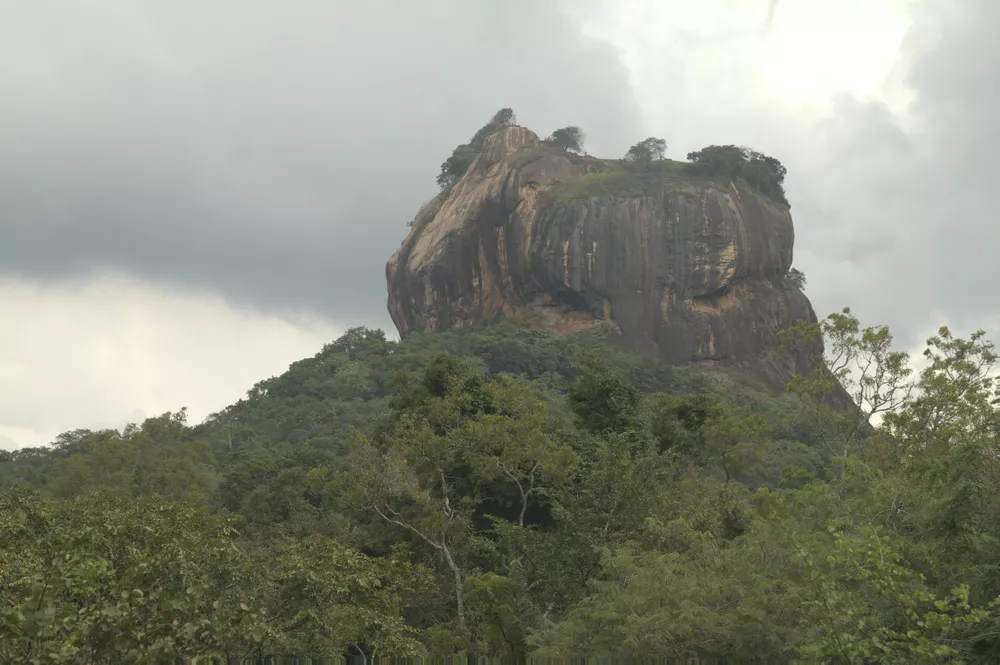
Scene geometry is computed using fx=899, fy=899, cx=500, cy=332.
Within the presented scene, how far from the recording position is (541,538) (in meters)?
18.1

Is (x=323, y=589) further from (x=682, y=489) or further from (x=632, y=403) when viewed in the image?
(x=632, y=403)

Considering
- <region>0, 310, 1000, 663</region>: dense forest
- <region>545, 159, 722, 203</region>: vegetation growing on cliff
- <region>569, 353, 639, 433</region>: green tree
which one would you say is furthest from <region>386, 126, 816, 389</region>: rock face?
<region>569, 353, 639, 433</region>: green tree

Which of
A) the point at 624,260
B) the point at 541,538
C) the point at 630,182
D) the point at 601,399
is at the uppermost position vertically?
the point at 630,182

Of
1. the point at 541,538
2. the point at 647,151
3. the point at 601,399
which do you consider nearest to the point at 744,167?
the point at 647,151

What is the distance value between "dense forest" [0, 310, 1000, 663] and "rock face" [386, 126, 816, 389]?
38.1 m

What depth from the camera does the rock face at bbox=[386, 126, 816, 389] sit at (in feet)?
223

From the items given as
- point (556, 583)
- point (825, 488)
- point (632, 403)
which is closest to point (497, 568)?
point (556, 583)

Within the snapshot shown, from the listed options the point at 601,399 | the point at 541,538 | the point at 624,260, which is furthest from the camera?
the point at 624,260

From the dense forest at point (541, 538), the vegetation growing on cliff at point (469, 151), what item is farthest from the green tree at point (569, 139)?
the dense forest at point (541, 538)

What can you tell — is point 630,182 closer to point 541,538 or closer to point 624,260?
point 624,260

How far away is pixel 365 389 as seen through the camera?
63.0 m

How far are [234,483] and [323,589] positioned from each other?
2314cm

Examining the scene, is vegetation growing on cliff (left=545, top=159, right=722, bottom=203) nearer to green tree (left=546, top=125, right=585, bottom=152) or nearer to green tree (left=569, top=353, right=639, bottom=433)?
green tree (left=546, top=125, right=585, bottom=152)

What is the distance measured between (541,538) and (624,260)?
51574mm
